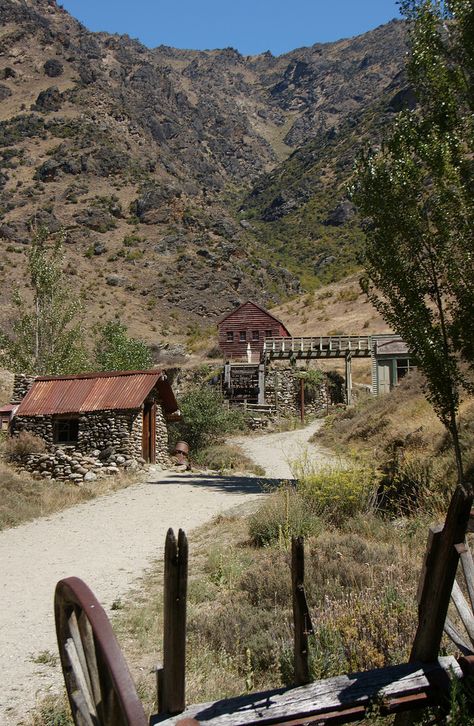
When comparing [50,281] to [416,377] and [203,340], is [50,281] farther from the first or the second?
[203,340]

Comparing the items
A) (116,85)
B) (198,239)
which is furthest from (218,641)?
(116,85)

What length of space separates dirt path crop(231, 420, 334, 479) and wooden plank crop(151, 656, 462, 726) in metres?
14.5

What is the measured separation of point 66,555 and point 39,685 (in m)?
5.19

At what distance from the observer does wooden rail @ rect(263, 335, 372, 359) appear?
39969 mm

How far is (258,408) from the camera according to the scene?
3975 cm

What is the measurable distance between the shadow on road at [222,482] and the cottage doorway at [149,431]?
1.38 meters

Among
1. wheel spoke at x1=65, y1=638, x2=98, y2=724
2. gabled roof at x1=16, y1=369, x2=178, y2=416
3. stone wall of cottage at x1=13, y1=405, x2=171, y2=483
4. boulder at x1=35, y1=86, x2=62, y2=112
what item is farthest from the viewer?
boulder at x1=35, y1=86, x2=62, y2=112

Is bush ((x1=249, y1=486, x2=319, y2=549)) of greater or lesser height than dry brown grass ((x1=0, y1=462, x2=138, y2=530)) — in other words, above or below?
above

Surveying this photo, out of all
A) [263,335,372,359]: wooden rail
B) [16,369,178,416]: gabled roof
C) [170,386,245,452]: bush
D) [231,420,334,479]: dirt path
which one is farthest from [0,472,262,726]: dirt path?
[263,335,372,359]: wooden rail

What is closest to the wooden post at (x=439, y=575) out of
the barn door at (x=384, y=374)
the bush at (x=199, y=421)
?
the bush at (x=199, y=421)

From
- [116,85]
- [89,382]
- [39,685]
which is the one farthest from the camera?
[116,85]

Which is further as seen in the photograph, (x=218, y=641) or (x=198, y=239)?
(x=198, y=239)

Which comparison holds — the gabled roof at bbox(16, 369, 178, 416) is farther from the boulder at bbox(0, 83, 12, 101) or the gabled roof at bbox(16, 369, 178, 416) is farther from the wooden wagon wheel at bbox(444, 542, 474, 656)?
the boulder at bbox(0, 83, 12, 101)

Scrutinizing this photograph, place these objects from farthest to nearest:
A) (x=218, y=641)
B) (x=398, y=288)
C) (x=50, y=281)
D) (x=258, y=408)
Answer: (x=258, y=408) → (x=50, y=281) → (x=398, y=288) → (x=218, y=641)
